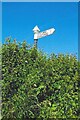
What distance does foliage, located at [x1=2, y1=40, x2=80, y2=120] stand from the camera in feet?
18.6

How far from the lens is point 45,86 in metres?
5.76

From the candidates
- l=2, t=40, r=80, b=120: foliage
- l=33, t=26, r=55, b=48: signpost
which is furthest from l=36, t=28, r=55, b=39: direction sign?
l=2, t=40, r=80, b=120: foliage

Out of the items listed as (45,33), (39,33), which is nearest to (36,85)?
(45,33)

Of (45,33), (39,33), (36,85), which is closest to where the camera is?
(36,85)

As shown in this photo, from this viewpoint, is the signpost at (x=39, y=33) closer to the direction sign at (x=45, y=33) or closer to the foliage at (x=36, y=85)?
the direction sign at (x=45, y=33)

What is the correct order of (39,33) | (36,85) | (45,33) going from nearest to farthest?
1. (36,85)
2. (45,33)
3. (39,33)

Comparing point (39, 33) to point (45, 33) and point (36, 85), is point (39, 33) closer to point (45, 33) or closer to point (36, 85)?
point (45, 33)

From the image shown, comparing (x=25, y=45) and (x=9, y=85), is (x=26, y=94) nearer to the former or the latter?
(x=9, y=85)

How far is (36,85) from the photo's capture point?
225 inches

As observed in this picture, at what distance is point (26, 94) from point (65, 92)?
2.22 ft

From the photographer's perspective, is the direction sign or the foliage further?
the direction sign

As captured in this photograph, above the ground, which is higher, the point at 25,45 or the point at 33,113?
the point at 25,45

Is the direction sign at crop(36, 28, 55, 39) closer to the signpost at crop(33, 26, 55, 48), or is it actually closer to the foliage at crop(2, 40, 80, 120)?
the signpost at crop(33, 26, 55, 48)

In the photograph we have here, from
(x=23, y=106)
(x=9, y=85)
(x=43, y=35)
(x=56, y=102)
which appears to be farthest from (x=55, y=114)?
(x=43, y=35)
